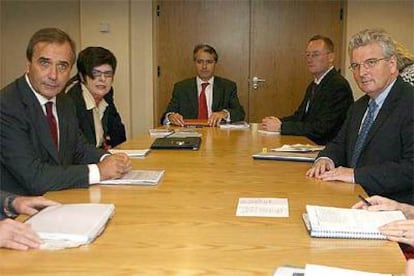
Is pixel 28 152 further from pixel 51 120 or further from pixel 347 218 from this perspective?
pixel 347 218

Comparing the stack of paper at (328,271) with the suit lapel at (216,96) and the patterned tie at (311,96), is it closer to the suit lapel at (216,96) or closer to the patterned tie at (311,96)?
the patterned tie at (311,96)

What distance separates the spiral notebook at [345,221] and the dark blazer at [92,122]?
1992mm

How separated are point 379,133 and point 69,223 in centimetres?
152

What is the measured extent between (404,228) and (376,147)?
104 centimetres

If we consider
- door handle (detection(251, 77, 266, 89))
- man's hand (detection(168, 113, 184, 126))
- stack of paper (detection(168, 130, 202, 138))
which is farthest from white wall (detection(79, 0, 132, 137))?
stack of paper (detection(168, 130, 202, 138))

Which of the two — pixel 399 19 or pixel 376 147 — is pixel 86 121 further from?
pixel 399 19

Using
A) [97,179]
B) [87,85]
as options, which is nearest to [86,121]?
[87,85]

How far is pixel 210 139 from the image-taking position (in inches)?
138

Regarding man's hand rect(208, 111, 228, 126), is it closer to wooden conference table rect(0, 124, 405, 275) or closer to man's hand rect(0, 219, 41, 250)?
wooden conference table rect(0, 124, 405, 275)

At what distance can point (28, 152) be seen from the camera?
213cm

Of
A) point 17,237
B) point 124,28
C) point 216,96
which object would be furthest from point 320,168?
point 124,28

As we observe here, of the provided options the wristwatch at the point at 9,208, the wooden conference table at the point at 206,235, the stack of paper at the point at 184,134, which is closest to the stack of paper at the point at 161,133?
the stack of paper at the point at 184,134

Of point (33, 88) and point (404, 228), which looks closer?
point (404, 228)

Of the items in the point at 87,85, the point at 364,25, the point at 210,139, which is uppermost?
the point at 364,25
